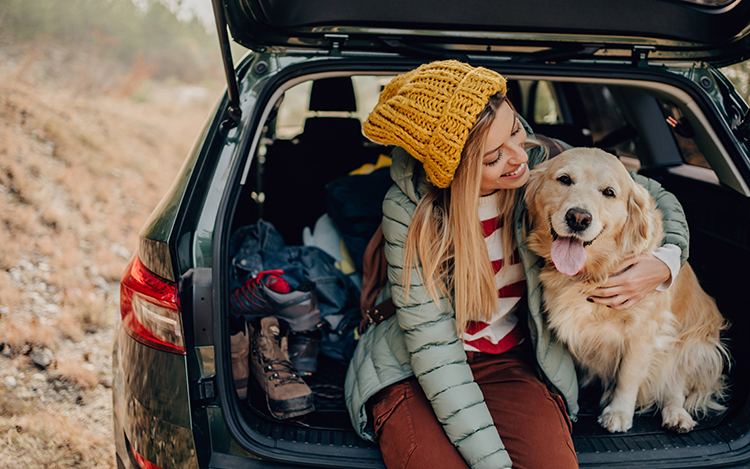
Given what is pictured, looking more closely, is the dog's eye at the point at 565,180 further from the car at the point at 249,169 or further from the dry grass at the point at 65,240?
the dry grass at the point at 65,240

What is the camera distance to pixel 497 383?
1.60m

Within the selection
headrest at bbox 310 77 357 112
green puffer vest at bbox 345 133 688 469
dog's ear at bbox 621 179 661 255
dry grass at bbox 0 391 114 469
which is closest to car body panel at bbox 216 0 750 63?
green puffer vest at bbox 345 133 688 469

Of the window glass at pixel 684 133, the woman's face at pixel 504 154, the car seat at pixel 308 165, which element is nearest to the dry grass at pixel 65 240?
the car seat at pixel 308 165

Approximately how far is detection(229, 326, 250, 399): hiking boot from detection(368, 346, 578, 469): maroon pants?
449 millimetres

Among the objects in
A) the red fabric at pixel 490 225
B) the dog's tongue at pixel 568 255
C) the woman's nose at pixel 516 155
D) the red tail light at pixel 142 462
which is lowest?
the red tail light at pixel 142 462

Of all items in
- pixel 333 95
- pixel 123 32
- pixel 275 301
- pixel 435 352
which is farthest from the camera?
pixel 123 32

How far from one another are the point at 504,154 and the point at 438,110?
29cm

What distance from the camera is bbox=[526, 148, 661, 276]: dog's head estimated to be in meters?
1.52

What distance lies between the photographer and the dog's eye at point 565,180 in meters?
1.59

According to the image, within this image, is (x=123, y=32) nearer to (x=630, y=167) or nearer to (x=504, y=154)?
(x=630, y=167)

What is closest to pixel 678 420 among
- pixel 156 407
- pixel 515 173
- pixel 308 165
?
pixel 515 173

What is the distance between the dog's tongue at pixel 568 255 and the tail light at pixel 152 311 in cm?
115

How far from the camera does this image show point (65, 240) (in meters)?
4.44

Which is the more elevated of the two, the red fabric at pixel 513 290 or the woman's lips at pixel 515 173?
the woman's lips at pixel 515 173
